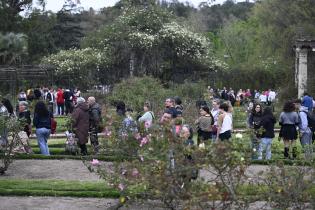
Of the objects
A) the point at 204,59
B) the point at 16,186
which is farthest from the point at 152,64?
the point at 16,186

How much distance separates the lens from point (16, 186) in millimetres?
11859

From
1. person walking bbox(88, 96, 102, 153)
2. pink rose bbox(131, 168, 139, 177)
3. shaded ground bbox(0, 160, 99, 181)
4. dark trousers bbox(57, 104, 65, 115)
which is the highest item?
pink rose bbox(131, 168, 139, 177)

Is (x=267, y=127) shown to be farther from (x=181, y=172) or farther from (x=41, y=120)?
(x=181, y=172)

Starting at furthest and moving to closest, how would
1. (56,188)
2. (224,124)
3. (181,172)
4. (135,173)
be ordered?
(224,124) → (56,188) → (135,173) → (181,172)

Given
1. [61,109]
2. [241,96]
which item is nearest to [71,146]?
[61,109]

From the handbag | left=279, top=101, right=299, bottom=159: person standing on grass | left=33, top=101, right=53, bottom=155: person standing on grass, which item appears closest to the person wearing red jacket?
the handbag

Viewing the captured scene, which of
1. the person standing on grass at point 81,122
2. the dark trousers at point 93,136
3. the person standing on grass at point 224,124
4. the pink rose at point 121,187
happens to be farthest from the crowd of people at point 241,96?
the pink rose at point 121,187

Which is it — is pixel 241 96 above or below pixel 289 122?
below

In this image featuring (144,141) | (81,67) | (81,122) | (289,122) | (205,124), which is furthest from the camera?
(81,67)

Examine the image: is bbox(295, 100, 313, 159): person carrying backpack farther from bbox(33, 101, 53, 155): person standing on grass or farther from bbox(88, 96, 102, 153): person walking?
bbox(33, 101, 53, 155): person standing on grass

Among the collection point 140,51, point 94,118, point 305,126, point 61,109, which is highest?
point 140,51

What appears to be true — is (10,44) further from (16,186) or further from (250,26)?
(250,26)

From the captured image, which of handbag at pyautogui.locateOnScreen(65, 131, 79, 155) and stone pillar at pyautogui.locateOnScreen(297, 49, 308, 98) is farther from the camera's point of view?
stone pillar at pyautogui.locateOnScreen(297, 49, 308, 98)

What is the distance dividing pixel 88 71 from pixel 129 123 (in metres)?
26.3
